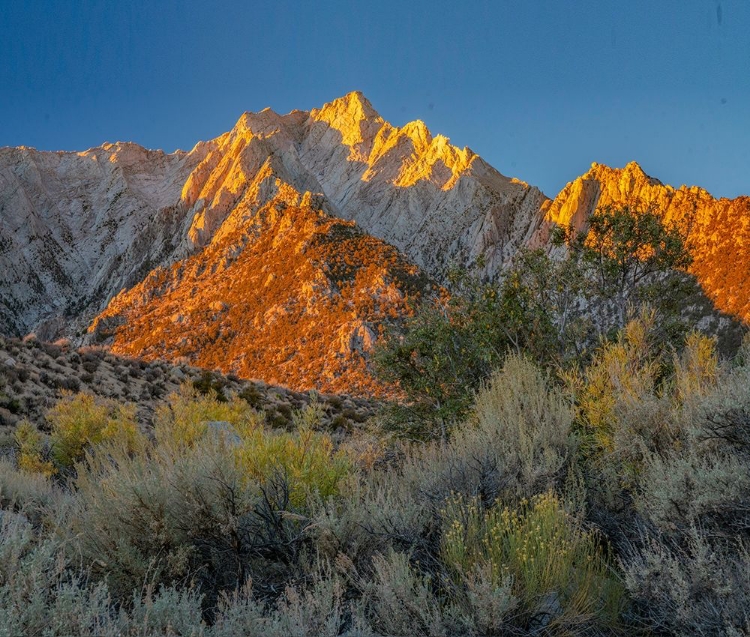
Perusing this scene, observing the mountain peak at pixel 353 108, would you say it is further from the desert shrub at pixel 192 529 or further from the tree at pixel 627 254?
the desert shrub at pixel 192 529

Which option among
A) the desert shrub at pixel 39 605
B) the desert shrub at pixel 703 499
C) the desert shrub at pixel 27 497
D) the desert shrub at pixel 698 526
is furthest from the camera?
the desert shrub at pixel 27 497

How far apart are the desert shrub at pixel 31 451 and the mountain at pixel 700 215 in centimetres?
3476

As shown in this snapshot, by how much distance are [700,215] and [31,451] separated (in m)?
70.1

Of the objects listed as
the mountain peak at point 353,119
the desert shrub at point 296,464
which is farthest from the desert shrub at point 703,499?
the mountain peak at point 353,119

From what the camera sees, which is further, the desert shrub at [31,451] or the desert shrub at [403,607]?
the desert shrub at [31,451]

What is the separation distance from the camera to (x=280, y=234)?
197ft

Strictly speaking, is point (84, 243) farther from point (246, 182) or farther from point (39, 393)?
point (39, 393)

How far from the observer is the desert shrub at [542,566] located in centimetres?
291

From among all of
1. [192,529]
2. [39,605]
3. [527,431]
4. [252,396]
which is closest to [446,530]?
[527,431]

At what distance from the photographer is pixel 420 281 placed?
5062 cm

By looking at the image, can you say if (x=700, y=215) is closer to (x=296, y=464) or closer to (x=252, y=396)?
(x=252, y=396)

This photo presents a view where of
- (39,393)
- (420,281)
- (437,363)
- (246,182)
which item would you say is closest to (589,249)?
(437,363)

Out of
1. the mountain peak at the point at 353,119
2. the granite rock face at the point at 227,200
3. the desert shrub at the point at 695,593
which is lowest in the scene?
the desert shrub at the point at 695,593

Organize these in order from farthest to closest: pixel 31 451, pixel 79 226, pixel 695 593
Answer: pixel 79 226, pixel 31 451, pixel 695 593
